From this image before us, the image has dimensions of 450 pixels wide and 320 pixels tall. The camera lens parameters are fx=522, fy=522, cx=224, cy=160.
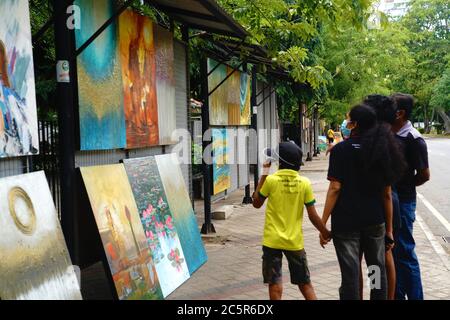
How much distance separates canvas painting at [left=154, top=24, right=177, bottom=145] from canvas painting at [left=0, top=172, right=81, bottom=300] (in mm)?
3298

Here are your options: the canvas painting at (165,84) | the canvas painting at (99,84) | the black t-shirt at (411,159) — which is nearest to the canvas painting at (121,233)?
the canvas painting at (99,84)

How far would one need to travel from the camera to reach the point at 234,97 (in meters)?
11.2

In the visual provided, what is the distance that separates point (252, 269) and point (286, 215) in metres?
2.45

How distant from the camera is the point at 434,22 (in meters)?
64.6

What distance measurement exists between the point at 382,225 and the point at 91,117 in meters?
2.75

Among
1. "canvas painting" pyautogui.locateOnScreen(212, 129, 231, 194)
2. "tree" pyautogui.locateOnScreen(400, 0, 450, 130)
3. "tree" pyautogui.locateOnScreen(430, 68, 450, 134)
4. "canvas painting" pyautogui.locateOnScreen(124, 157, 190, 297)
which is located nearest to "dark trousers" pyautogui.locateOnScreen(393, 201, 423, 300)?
"canvas painting" pyautogui.locateOnScreen(124, 157, 190, 297)

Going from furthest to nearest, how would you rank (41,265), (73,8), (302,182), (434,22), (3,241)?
(434,22), (302,182), (73,8), (41,265), (3,241)

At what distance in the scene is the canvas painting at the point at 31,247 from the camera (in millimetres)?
3150

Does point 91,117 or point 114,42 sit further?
point 114,42

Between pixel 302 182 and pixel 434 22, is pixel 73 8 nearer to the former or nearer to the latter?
pixel 302 182

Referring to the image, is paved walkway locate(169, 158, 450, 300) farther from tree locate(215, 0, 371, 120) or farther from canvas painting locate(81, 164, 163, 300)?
tree locate(215, 0, 371, 120)

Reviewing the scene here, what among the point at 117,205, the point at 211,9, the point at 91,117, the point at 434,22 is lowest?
the point at 117,205

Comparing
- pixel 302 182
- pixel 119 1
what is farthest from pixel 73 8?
pixel 302 182

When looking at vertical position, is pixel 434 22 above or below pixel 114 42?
above
